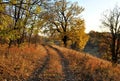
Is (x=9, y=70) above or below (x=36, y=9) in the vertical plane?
below

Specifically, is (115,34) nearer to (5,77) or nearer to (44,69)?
(44,69)

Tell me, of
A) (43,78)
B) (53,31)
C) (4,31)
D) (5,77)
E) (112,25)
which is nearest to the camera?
(4,31)

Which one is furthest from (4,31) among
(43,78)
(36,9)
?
(43,78)

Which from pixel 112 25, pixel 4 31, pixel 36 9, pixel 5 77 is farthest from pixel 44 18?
pixel 112 25

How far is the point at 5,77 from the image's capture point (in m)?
13.0

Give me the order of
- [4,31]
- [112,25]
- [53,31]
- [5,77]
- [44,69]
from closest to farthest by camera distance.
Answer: [4,31] < [5,77] < [44,69] < [112,25] < [53,31]

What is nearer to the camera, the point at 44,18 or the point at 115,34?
the point at 44,18

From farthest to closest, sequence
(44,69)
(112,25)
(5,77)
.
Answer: (112,25), (44,69), (5,77)

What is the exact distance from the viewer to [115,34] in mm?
47562

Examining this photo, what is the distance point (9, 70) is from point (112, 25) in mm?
36018

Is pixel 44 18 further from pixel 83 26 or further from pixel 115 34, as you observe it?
pixel 83 26

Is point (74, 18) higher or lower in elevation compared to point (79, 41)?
higher

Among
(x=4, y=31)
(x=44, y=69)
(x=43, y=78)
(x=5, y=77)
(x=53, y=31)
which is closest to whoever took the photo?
(x=4, y=31)

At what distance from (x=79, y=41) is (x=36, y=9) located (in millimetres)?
39541
